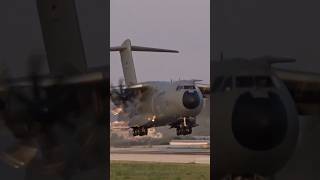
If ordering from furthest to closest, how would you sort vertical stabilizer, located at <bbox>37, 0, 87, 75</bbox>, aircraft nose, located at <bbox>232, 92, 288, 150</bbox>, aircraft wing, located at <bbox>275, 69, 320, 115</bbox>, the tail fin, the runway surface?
the tail fin
the runway surface
vertical stabilizer, located at <bbox>37, 0, 87, 75</bbox>
aircraft nose, located at <bbox>232, 92, 288, 150</bbox>
aircraft wing, located at <bbox>275, 69, 320, 115</bbox>

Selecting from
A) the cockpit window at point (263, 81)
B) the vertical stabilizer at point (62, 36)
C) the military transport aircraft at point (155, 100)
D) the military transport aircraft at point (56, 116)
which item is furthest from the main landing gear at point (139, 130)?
the cockpit window at point (263, 81)

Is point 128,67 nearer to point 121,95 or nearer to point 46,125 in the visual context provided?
point 121,95

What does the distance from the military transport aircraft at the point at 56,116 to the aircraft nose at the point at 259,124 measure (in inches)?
51.1

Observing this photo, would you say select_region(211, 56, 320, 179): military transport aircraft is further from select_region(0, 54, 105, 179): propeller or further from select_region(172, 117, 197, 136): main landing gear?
select_region(172, 117, 197, 136): main landing gear

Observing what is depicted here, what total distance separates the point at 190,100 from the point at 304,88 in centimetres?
1899

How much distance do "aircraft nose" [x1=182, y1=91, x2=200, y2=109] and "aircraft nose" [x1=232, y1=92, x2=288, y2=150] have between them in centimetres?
1868

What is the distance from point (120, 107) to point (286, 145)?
76.5 ft

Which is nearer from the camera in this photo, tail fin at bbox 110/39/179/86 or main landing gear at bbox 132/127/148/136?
main landing gear at bbox 132/127/148/136

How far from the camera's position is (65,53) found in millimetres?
5824

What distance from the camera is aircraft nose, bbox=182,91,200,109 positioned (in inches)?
956

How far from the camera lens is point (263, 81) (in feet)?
17.9

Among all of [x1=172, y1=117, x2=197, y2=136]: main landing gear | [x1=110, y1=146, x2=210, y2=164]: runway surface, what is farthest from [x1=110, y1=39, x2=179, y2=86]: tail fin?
[x1=172, y1=117, x2=197, y2=136]: main landing gear

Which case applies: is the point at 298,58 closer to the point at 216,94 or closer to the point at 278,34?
the point at 278,34

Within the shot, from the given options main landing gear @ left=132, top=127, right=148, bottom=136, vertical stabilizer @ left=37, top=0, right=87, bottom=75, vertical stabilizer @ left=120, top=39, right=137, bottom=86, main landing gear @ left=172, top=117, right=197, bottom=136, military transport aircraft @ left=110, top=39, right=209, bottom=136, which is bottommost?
main landing gear @ left=132, top=127, right=148, bottom=136
